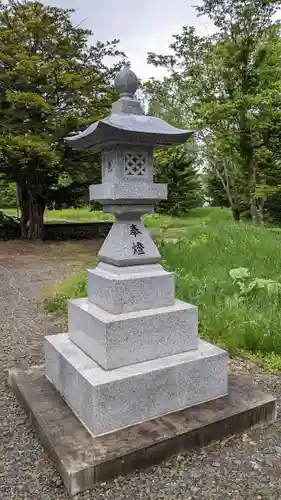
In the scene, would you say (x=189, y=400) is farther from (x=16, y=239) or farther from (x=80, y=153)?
(x=16, y=239)

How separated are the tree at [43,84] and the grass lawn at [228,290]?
3714mm

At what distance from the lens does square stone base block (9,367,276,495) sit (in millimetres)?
1930

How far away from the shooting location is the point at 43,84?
32.0 feet

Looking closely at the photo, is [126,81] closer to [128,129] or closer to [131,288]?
[128,129]

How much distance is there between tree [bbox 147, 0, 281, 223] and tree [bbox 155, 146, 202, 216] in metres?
3.55

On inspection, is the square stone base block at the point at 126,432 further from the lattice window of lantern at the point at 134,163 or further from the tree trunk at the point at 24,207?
the tree trunk at the point at 24,207

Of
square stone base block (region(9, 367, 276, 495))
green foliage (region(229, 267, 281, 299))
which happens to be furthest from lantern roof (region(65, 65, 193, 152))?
green foliage (region(229, 267, 281, 299))

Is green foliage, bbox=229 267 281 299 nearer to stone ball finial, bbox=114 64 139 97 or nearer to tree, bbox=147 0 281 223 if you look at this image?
stone ball finial, bbox=114 64 139 97

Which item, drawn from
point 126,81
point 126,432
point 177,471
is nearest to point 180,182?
point 126,81

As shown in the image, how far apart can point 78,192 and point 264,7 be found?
7.39 metres

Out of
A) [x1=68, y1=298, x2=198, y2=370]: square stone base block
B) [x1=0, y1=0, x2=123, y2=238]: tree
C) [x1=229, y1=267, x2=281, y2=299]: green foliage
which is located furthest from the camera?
[x1=0, y1=0, x2=123, y2=238]: tree

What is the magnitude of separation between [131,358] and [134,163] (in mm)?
1180

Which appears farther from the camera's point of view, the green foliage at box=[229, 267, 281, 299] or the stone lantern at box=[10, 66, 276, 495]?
the green foliage at box=[229, 267, 281, 299]

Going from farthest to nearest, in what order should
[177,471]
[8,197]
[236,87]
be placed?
[8,197] < [236,87] < [177,471]
